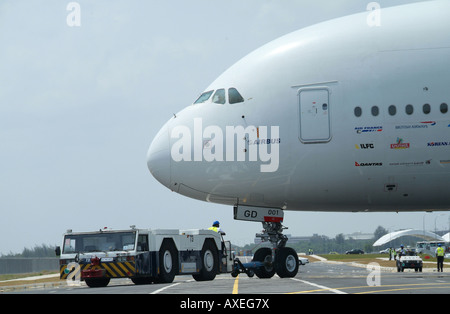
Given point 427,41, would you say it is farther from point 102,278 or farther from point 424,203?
point 102,278

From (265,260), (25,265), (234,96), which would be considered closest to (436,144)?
(234,96)

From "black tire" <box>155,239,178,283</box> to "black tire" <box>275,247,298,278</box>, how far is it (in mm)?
3944

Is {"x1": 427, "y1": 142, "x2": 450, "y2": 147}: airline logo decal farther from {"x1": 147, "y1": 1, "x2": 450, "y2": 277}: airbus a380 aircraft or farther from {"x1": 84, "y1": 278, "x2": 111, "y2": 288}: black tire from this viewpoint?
{"x1": 84, "y1": 278, "x2": 111, "y2": 288}: black tire

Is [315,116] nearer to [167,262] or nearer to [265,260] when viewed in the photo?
[265,260]

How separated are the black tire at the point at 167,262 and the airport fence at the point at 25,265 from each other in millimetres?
28607

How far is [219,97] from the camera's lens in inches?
913

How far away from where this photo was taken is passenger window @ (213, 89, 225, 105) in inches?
907

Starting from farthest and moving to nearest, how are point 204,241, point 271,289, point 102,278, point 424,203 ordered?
point 204,241, point 102,278, point 424,203, point 271,289

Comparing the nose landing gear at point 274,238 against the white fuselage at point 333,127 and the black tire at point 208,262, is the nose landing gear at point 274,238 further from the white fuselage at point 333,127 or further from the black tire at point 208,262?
the black tire at point 208,262

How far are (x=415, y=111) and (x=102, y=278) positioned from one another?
11.9m

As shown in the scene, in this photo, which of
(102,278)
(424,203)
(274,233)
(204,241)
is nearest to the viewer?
(424,203)

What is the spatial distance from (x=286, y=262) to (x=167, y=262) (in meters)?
4.35

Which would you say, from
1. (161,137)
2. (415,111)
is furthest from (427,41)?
(161,137)

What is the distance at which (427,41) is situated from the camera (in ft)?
69.2
